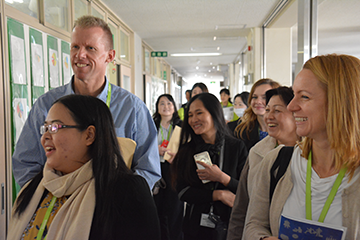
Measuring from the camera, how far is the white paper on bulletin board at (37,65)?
10.0 ft

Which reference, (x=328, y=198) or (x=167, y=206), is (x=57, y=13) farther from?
(x=328, y=198)

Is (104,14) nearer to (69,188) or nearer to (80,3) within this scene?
(80,3)

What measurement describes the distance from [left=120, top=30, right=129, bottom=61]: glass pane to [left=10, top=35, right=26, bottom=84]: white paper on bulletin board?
390 centimetres

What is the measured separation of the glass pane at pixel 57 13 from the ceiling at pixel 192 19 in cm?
133

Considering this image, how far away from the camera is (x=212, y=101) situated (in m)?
2.33

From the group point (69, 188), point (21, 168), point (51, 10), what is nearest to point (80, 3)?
point (51, 10)

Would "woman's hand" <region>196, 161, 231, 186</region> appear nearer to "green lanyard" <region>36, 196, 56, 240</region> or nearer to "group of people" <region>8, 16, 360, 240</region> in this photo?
"group of people" <region>8, 16, 360, 240</region>

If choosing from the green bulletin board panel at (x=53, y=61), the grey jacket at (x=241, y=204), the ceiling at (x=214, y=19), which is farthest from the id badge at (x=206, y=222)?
the ceiling at (x=214, y=19)

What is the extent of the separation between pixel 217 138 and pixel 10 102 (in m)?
2.04

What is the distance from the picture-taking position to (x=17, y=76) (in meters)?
2.81

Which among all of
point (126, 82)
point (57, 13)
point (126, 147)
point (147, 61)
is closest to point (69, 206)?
point (126, 147)

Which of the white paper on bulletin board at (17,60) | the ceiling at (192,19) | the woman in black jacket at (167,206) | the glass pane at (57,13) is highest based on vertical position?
the ceiling at (192,19)

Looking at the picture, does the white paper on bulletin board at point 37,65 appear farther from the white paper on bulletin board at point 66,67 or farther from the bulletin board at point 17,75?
the white paper on bulletin board at point 66,67

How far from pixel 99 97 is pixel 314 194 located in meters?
1.24
